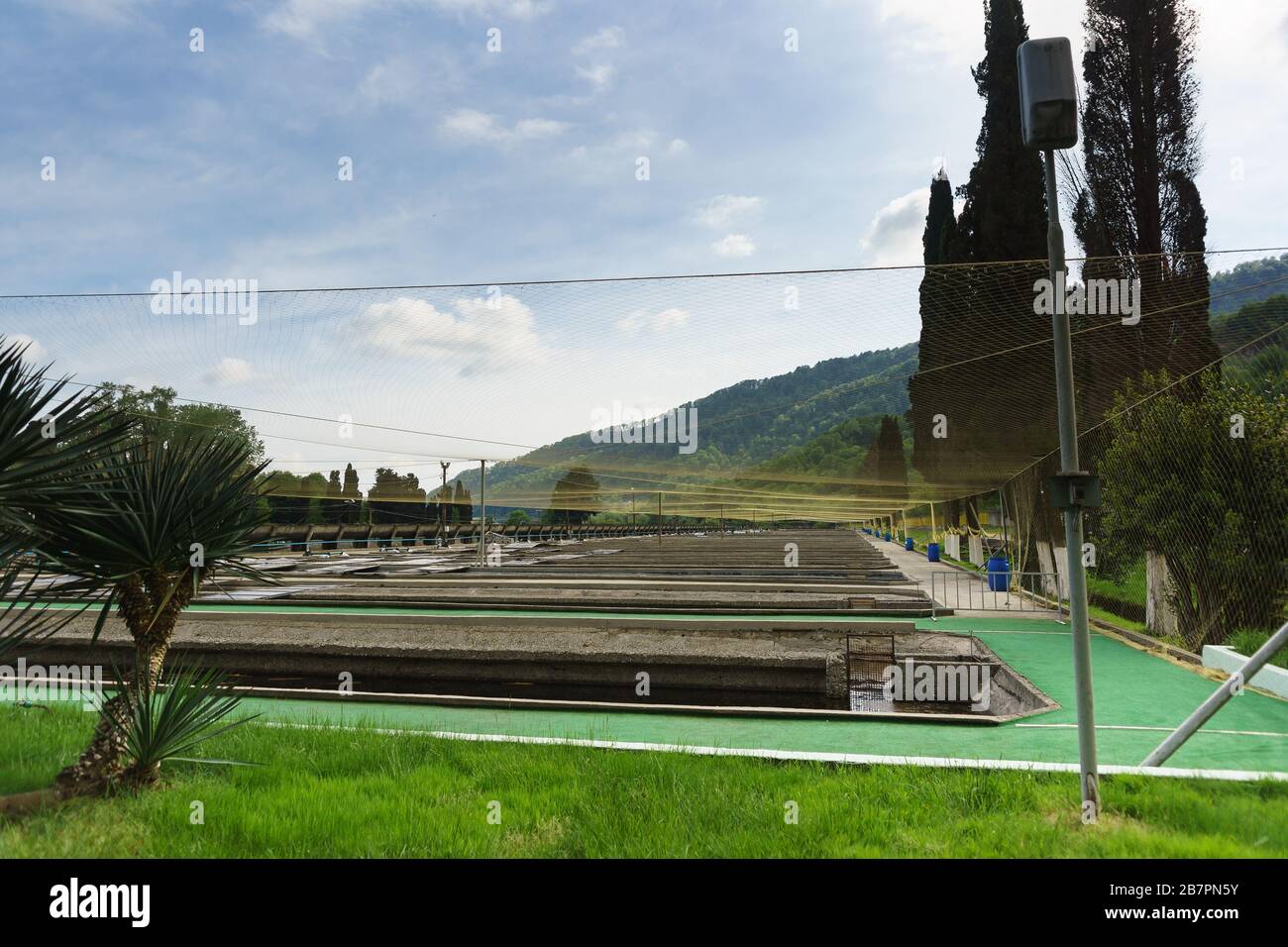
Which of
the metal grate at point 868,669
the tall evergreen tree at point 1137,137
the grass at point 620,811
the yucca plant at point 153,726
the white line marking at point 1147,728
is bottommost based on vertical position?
the metal grate at point 868,669

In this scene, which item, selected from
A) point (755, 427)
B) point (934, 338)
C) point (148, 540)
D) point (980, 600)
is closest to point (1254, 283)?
point (934, 338)

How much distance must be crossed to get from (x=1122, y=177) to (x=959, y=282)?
6752mm

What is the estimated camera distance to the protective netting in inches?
299

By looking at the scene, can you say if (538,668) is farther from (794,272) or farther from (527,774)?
(794,272)

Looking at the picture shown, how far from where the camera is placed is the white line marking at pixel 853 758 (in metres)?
3.78

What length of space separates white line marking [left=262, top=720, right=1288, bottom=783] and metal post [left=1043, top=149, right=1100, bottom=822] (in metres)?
0.72

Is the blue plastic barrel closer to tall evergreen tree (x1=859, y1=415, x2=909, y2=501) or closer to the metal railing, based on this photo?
the metal railing

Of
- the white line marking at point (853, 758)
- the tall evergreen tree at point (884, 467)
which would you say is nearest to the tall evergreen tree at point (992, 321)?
the tall evergreen tree at point (884, 467)

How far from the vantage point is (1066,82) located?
3.23 meters

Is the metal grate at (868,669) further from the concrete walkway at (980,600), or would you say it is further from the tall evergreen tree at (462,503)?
the tall evergreen tree at (462,503)

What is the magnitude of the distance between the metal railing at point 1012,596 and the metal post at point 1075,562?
8451mm

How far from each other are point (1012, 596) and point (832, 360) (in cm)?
606

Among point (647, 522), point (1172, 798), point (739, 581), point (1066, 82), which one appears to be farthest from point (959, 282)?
point (647, 522)
